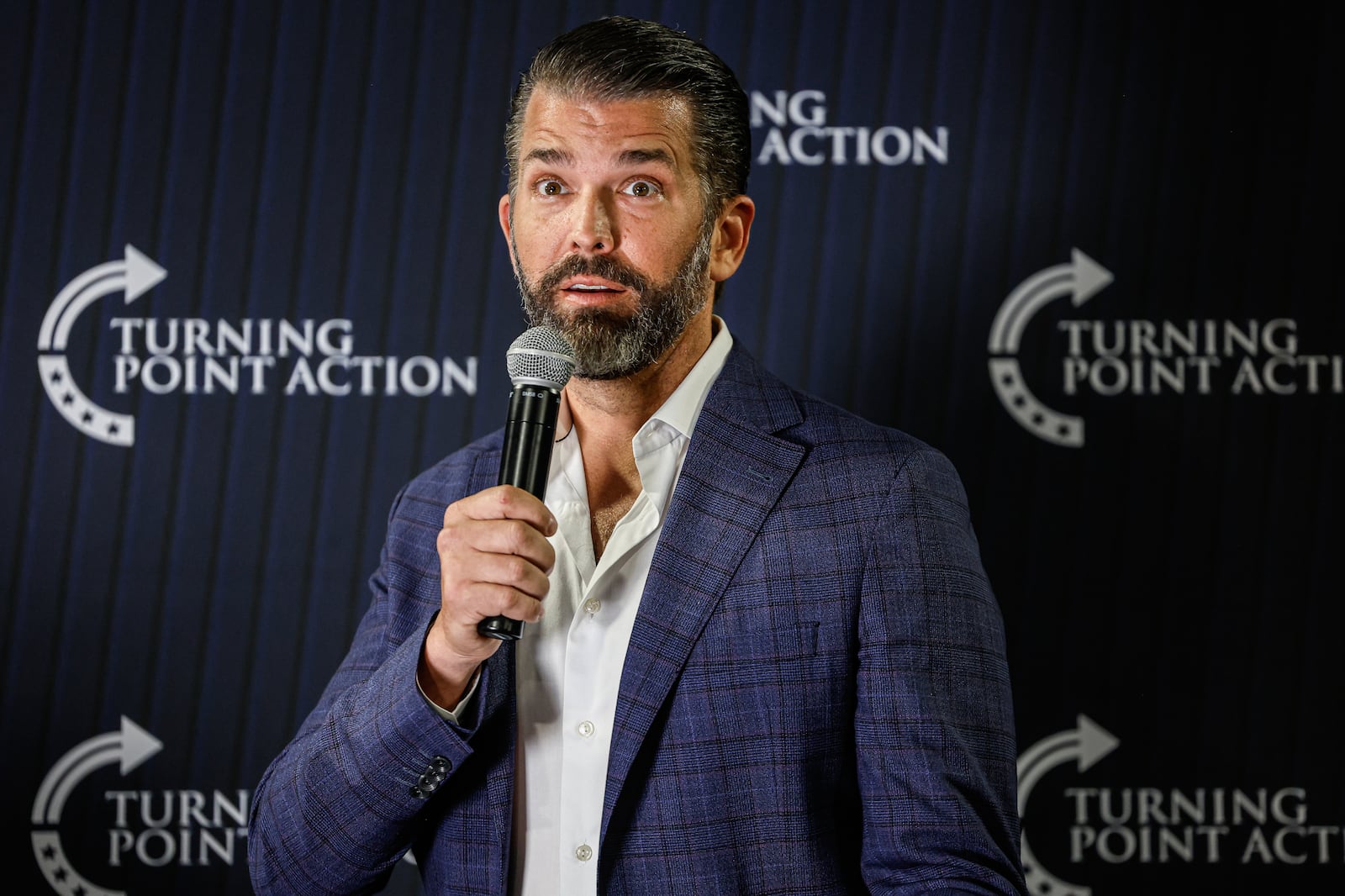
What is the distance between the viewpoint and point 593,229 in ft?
4.39

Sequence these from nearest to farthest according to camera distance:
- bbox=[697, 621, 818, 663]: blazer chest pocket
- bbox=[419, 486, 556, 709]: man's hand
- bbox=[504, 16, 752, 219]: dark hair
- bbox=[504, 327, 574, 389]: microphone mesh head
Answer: bbox=[419, 486, 556, 709]: man's hand < bbox=[504, 327, 574, 389]: microphone mesh head < bbox=[697, 621, 818, 663]: blazer chest pocket < bbox=[504, 16, 752, 219]: dark hair

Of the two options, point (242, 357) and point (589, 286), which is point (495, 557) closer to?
point (589, 286)

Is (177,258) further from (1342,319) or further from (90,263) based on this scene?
(1342,319)

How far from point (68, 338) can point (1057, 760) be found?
1920 millimetres

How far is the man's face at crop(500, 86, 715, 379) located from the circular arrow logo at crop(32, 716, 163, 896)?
1259 mm

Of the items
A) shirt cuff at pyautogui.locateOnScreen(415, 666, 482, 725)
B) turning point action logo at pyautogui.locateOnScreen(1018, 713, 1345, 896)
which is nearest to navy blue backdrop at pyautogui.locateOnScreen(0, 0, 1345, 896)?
turning point action logo at pyautogui.locateOnScreen(1018, 713, 1345, 896)

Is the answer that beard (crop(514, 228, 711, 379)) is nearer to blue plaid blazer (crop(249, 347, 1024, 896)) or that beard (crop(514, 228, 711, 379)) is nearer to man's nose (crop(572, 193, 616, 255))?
man's nose (crop(572, 193, 616, 255))

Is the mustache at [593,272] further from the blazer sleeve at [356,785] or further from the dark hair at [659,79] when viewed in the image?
the blazer sleeve at [356,785]

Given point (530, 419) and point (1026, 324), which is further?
point (1026, 324)

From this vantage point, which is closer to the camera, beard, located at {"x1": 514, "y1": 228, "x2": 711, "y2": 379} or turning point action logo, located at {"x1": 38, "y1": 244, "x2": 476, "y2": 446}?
beard, located at {"x1": 514, "y1": 228, "x2": 711, "y2": 379}

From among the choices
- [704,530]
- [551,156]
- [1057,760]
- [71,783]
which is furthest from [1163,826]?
[71,783]

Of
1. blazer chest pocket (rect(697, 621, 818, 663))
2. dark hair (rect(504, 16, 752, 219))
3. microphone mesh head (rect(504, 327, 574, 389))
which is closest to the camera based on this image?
microphone mesh head (rect(504, 327, 574, 389))

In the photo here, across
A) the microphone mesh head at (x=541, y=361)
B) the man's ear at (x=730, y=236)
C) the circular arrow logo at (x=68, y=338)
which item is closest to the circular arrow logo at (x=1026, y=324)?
the man's ear at (x=730, y=236)

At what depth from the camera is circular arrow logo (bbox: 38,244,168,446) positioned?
2125mm
